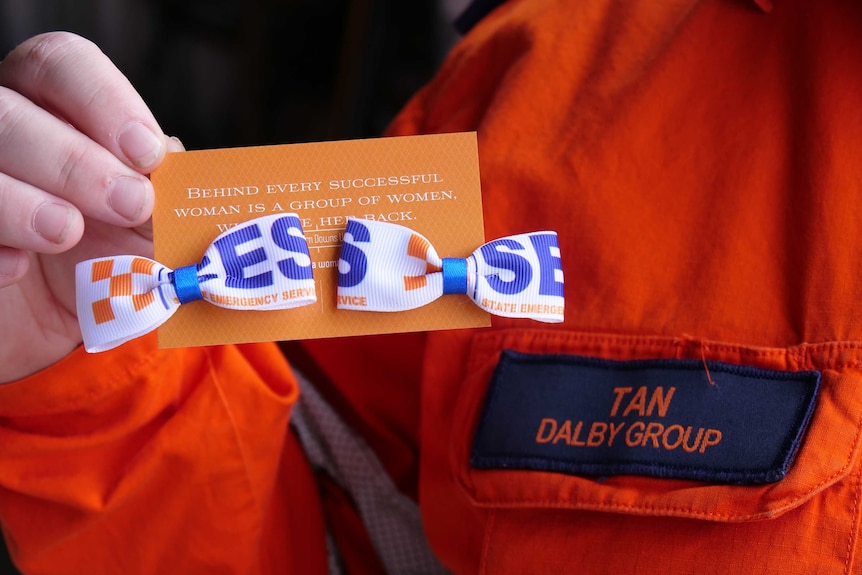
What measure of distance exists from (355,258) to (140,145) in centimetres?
12

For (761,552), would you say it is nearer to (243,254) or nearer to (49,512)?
(243,254)

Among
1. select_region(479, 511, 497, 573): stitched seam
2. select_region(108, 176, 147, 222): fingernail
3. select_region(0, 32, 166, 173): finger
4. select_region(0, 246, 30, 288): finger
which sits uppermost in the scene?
select_region(0, 32, 166, 173): finger

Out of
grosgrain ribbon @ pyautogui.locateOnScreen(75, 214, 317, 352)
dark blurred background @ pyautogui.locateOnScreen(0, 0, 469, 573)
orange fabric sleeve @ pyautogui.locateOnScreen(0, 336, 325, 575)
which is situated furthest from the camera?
dark blurred background @ pyautogui.locateOnScreen(0, 0, 469, 573)

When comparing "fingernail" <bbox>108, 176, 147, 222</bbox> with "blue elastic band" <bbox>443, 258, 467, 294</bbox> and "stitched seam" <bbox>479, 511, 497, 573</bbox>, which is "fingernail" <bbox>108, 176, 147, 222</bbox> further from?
"stitched seam" <bbox>479, 511, 497, 573</bbox>

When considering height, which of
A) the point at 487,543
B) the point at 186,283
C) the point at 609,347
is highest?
the point at 186,283

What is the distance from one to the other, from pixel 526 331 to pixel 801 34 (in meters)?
0.27

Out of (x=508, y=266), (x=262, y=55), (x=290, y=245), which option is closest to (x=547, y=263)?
(x=508, y=266)

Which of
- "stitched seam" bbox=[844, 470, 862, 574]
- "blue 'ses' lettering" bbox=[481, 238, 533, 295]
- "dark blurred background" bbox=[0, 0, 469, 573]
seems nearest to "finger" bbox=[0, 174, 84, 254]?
"blue 'ses' lettering" bbox=[481, 238, 533, 295]

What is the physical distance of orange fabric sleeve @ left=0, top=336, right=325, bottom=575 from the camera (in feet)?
1.52

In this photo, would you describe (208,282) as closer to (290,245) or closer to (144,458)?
(290,245)

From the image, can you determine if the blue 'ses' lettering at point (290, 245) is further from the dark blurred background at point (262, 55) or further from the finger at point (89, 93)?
the dark blurred background at point (262, 55)

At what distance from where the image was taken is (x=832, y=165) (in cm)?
47

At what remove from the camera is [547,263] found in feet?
1.25

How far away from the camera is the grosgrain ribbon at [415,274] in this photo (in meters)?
0.36
